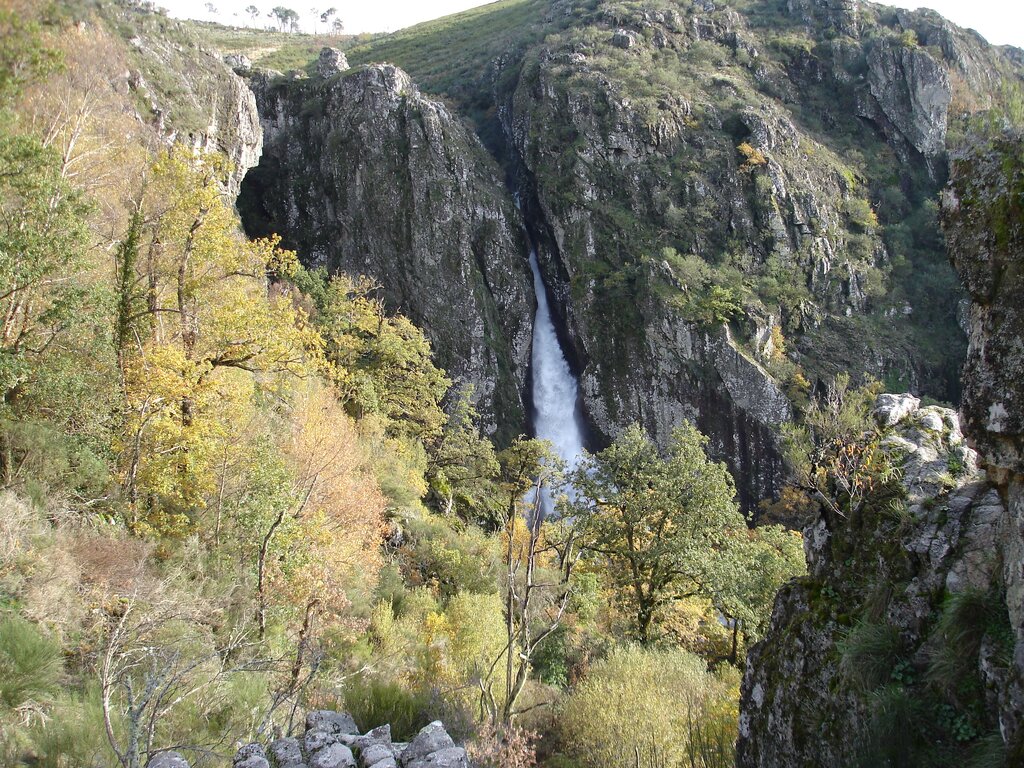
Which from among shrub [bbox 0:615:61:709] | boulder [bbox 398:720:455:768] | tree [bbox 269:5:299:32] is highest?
tree [bbox 269:5:299:32]

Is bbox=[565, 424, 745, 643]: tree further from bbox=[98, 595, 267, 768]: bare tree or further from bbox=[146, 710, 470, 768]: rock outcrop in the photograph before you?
bbox=[98, 595, 267, 768]: bare tree

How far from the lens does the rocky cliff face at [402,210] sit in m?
40.3

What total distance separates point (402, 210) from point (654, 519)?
33.0m

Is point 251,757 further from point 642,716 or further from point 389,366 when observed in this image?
point 389,366

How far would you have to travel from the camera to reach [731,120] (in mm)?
44312

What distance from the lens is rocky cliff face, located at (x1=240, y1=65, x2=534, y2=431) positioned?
40344mm

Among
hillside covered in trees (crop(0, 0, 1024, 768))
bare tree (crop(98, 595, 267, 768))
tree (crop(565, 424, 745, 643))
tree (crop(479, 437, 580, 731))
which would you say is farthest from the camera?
tree (crop(565, 424, 745, 643))

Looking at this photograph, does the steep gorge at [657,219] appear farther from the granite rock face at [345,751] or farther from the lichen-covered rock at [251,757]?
the lichen-covered rock at [251,757]

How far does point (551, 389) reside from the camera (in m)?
40.2

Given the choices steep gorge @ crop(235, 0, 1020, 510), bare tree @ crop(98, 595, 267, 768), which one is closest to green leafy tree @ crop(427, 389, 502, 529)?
steep gorge @ crop(235, 0, 1020, 510)

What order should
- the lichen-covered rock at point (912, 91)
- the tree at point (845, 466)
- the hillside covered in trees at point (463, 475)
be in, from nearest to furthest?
the hillside covered in trees at point (463, 475)
the tree at point (845, 466)
the lichen-covered rock at point (912, 91)

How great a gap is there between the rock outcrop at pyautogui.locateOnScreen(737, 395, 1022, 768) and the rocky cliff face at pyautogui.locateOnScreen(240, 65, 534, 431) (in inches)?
1292

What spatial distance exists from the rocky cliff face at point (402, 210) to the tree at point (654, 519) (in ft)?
79.9

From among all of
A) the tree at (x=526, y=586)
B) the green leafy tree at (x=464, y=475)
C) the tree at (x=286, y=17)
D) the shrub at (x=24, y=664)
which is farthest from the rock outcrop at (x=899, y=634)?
the tree at (x=286, y=17)
